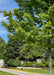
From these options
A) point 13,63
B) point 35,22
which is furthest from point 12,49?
point 35,22

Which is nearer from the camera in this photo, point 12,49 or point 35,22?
point 35,22

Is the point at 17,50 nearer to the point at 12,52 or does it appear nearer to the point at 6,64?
the point at 12,52

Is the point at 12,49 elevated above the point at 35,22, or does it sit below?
above

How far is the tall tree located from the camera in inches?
178

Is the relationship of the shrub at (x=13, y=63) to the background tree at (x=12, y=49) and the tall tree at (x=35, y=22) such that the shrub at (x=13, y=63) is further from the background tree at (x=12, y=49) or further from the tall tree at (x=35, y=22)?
the tall tree at (x=35, y=22)

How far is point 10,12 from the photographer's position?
5.24 m

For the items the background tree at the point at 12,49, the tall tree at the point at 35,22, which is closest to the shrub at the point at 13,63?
the background tree at the point at 12,49

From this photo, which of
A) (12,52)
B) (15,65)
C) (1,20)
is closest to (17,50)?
(12,52)

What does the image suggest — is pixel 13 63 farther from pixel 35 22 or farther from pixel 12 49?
pixel 35 22

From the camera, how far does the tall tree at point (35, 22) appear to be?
14.9ft

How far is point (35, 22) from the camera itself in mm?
5293

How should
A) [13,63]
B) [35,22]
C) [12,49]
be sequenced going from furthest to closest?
[12,49]
[13,63]
[35,22]

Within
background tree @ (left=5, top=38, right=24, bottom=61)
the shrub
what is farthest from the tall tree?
background tree @ (left=5, top=38, right=24, bottom=61)

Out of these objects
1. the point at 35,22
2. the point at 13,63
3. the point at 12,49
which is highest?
the point at 12,49
